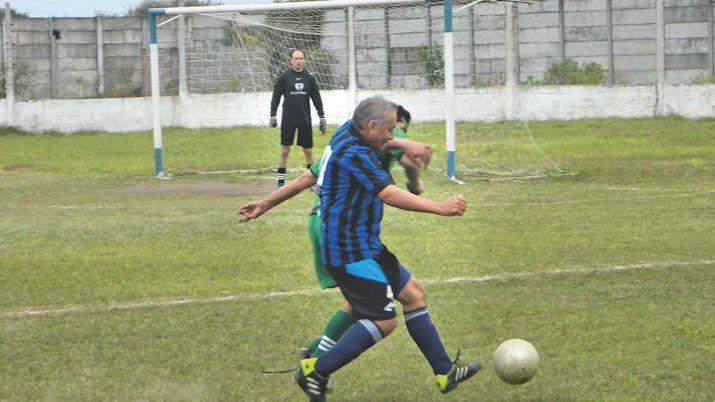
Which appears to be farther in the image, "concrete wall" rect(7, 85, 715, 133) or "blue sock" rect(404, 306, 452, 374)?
"concrete wall" rect(7, 85, 715, 133)

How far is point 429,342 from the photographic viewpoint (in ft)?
21.3

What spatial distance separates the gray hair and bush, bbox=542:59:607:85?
21026 mm

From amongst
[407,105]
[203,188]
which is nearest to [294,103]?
[203,188]

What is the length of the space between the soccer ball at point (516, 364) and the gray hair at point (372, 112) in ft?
4.71

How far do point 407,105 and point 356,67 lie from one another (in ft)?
4.23

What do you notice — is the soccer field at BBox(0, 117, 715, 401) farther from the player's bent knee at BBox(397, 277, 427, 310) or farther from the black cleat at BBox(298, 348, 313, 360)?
the player's bent knee at BBox(397, 277, 427, 310)

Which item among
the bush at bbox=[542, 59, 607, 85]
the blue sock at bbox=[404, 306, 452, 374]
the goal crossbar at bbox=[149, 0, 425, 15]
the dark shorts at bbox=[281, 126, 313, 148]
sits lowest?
the blue sock at bbox=[404, 306, 452, 374]

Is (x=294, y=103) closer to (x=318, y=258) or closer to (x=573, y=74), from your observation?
(x=318, y=258)

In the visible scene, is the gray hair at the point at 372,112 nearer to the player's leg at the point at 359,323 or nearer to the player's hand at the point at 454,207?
the player's hand at the point at 454,207

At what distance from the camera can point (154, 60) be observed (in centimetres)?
1911

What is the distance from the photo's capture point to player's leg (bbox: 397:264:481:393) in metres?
6.38

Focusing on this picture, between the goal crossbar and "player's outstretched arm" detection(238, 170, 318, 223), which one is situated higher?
the goal crossbar

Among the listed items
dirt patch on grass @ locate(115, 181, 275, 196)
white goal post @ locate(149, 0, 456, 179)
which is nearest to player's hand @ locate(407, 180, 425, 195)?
dirt patch on grass @ locate(115, 181, 275, 196)

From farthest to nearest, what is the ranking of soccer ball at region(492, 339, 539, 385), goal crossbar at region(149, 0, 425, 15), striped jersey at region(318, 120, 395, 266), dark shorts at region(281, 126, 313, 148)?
goal crossbar at region(149, 0, 425, 15) → dark shorts at region(281, 126, 313, 148) → soccer ball at region(492, 339, 539, 385) → striped jersey at region(318, 120, 395, 266)
